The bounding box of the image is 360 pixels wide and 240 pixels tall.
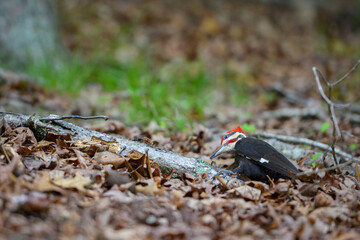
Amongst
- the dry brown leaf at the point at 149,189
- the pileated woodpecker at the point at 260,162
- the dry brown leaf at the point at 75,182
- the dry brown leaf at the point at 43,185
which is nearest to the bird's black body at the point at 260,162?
the pileated woodpecker at the point at 260,162

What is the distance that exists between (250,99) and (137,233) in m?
5.25

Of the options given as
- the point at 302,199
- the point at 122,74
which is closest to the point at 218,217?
the point at 302,199

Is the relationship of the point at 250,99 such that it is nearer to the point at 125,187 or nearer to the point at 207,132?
the point at 207,132

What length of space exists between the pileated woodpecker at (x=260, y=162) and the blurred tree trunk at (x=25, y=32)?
14.5 ft

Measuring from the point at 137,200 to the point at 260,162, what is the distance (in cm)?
108

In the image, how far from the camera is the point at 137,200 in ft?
6.93

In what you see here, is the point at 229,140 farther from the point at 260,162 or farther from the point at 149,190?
the point at 149,190

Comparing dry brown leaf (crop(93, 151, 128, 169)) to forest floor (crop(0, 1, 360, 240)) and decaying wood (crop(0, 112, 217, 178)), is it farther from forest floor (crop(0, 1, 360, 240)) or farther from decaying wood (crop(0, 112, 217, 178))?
decaying wood (crop(0, 112, 217, 178))

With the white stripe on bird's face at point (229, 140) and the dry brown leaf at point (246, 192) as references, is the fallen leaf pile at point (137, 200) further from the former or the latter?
the white stripe on bird's face at point (229, 140)

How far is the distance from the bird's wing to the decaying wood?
31 centimetres

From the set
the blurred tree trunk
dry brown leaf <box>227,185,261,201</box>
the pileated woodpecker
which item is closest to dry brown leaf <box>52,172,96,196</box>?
dry brown leaf <box>227,185,261,201</box>

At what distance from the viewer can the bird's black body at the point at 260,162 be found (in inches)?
105

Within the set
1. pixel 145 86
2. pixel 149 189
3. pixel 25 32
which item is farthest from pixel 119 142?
pixel 25 32

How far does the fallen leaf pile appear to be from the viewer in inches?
70.3
